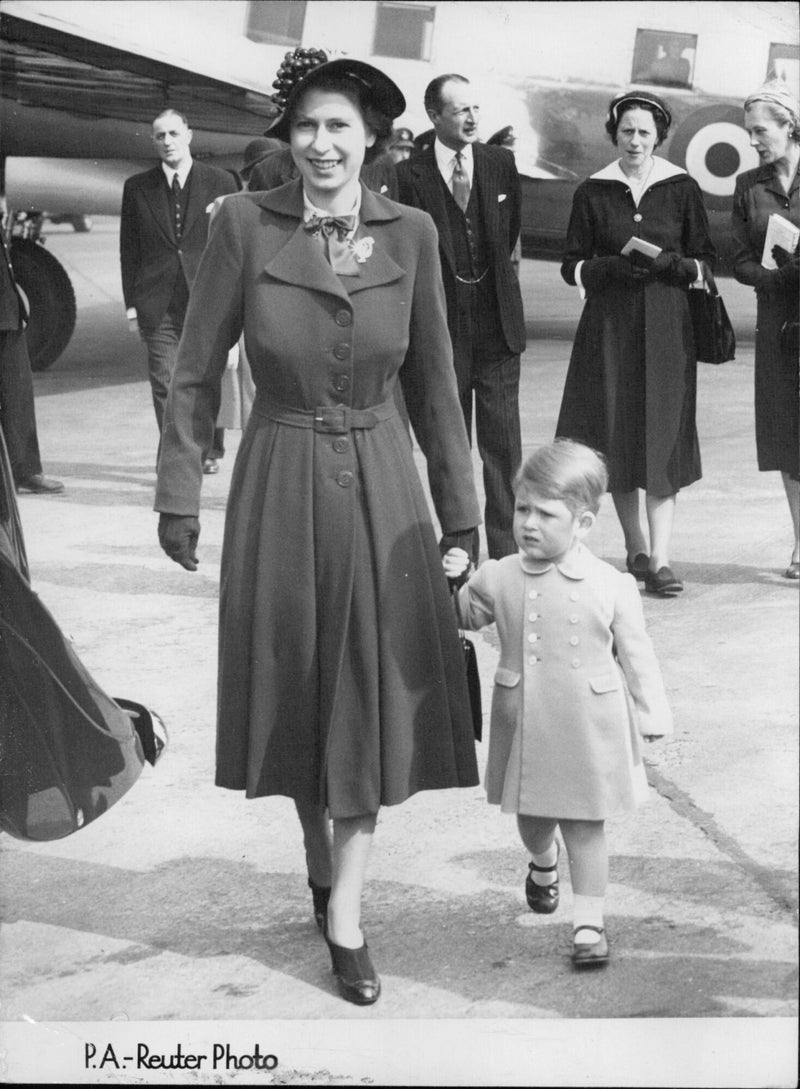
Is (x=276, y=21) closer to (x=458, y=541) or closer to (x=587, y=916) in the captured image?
(x=458, y=541)

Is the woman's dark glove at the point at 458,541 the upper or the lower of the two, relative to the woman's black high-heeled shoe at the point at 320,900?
upper

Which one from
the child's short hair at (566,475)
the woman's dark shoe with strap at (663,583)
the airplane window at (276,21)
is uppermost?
the airplane window at (276,21)

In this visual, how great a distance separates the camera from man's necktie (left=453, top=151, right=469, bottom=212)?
5.00 meters

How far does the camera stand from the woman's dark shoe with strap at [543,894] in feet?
11.5

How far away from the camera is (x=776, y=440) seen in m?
4.61

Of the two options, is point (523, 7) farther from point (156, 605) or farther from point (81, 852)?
point (81, 852)

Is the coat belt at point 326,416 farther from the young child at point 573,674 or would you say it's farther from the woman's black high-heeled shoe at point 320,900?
the woman's black high-heeled shoe at point 320,900

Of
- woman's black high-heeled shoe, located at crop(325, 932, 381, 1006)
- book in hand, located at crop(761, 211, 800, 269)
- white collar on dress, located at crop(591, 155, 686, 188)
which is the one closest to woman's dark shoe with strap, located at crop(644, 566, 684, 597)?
book in hand, located at crop(761, 211, 800, 269)

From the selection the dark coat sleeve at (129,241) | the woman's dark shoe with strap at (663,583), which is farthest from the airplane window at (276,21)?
the woman's dark shoe with strap at (663,583)

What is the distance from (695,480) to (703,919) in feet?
6.56

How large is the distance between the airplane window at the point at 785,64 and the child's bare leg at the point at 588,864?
75.0 inches

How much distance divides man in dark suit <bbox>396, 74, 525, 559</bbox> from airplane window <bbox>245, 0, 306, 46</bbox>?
61 centimetres

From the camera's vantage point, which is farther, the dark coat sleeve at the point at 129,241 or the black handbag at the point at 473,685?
the dark coat sleeve at the point at 129,241

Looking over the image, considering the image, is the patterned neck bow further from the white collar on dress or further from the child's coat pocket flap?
the white collar on dress
